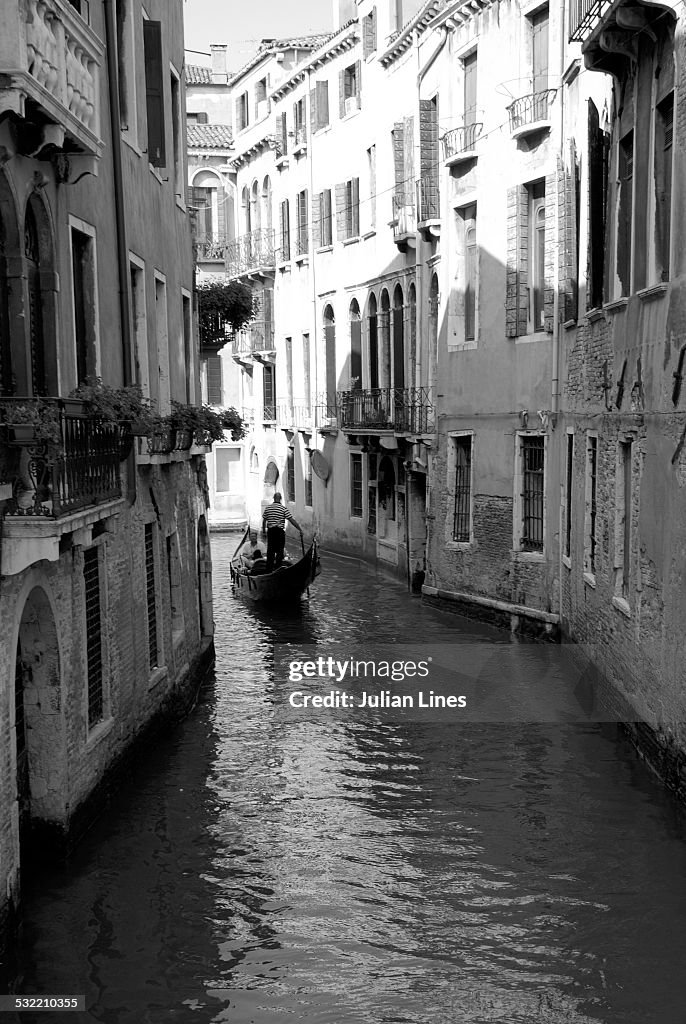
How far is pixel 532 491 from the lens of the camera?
16.9 m

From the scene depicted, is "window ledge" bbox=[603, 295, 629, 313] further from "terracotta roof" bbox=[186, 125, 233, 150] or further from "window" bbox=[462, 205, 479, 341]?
"terracotta roof" bbox=[186, 125, 233, 150]

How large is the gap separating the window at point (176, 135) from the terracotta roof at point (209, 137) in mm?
21336

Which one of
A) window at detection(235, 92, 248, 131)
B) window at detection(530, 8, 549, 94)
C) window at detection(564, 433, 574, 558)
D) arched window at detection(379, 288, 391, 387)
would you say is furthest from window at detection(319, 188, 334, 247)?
window at detection(564, 433, 574, 558)

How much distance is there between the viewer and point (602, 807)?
10.0m

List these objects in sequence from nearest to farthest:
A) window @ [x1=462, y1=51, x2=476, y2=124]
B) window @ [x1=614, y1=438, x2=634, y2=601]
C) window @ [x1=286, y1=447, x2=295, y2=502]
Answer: window @ [x1=614, y1=438, x2=634, y2=601], window @ [x1=462, y1=51, x2=476, y2=124], window @ [x1=286, y1=447, x2=295, y2=502]

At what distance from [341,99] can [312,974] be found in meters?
22.8

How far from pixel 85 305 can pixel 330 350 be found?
62.0ft

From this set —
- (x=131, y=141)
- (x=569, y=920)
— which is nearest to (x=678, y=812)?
(x=569, y=920)

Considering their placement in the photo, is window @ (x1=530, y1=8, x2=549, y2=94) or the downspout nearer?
the downspout

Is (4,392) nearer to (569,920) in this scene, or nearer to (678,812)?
(569,920)

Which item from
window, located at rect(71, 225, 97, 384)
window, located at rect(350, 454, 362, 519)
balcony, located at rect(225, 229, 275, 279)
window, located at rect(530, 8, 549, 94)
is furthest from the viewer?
balcony, located at rect(225, 229, 275, 279)

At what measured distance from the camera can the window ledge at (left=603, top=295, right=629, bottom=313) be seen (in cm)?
1184

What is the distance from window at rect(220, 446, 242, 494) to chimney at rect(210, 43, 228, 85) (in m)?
11.0

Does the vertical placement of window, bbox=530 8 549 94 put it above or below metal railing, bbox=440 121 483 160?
above
